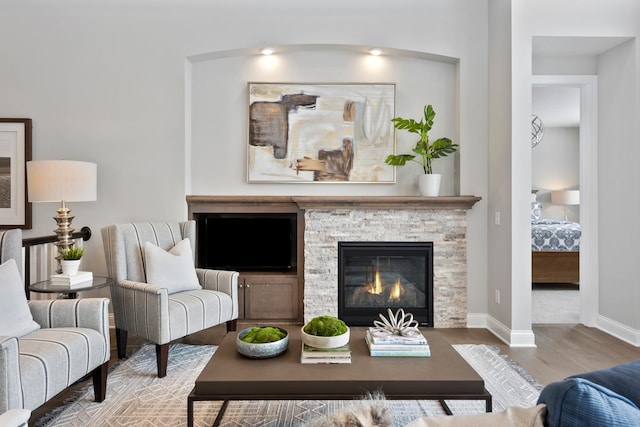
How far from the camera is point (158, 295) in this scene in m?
2.72

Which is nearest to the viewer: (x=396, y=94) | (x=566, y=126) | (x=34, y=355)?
(x=34, y=355)

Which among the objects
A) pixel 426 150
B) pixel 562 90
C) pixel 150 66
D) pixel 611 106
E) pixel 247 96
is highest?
pixel 562 90

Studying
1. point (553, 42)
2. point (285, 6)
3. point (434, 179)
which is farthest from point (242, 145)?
point (553, 42)

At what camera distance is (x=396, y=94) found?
4.08m

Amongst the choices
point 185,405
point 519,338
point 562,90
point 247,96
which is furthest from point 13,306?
point 562,90

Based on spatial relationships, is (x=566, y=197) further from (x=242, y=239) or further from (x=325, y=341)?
(x=325, y=341)

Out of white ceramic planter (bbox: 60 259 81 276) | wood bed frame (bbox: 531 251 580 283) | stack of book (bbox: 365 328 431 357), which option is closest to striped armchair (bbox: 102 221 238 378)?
white ceramic planter (bbox: 60 259 81 276)

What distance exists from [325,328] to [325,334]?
0.09 ft

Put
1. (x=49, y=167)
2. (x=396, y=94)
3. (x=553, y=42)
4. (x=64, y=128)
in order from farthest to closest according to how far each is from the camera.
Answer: (x=396, y=94)
(x=64, y=128)
(x=553, y=42)
(x=49, y=167)

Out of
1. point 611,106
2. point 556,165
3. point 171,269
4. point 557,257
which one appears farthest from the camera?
point 556,165

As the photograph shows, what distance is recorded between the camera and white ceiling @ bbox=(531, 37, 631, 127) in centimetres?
355

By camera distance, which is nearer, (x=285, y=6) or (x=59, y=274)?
(x=59, y=274)

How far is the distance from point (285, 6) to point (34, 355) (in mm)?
3360

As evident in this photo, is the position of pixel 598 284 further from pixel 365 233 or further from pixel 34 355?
pixel 34 355
